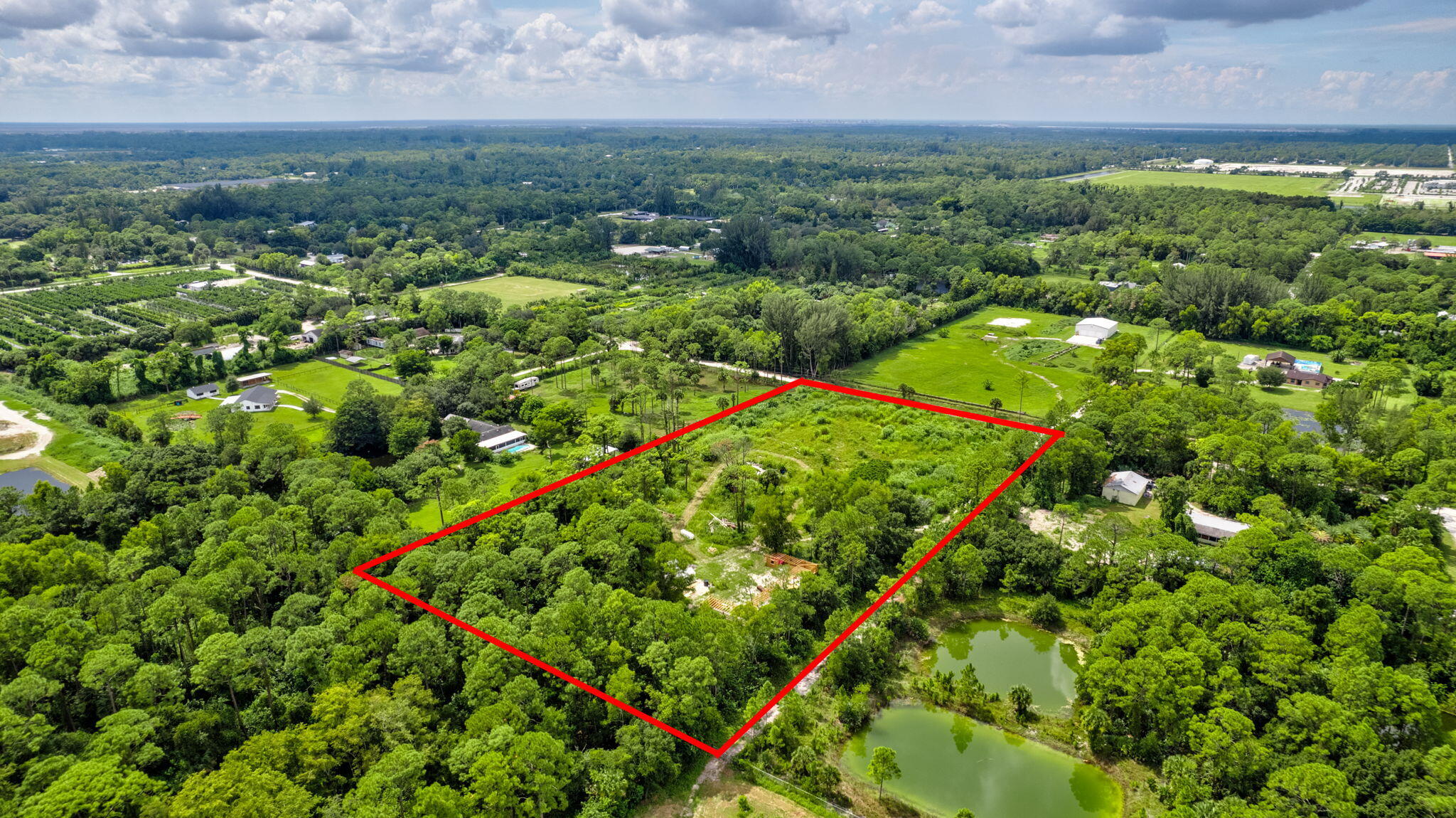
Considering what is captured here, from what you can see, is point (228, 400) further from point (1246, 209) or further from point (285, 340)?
point (1246, 209)

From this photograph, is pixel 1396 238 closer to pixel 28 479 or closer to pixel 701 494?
pixel 701 494

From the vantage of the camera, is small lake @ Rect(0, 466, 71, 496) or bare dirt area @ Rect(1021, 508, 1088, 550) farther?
small lake @ Rect(0, 466, 71, 496)

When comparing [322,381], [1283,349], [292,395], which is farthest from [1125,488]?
[322,381]

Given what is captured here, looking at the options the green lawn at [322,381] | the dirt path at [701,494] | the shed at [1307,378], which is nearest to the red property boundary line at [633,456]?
the dirt path at [701,494]

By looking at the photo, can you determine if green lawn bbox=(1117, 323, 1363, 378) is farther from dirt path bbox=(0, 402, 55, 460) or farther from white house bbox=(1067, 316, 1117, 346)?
dirt path bbox=(0, 402, 55, 460)

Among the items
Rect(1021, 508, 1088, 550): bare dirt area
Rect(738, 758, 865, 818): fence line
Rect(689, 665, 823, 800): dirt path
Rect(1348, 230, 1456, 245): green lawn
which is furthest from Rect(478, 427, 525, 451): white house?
Rect(1348, 230, 1456, 245): green lawn

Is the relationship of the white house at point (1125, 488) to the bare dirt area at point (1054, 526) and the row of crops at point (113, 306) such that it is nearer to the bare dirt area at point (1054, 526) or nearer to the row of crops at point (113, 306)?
the bare dirt area at point (1054, 526)

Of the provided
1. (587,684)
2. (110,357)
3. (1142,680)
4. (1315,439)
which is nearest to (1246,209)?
(1315,439)
